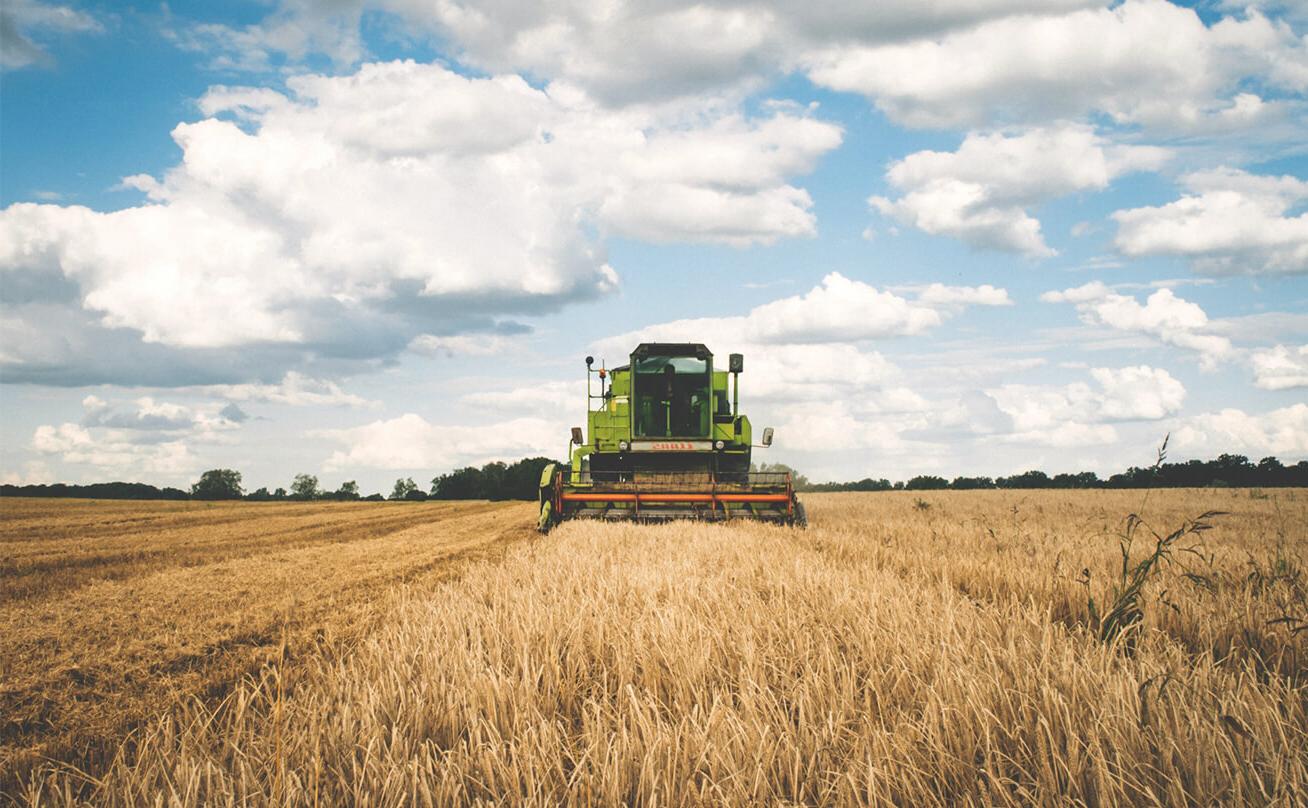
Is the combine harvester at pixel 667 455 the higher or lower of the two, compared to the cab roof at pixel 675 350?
lower

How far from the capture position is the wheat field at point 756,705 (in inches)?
82.1

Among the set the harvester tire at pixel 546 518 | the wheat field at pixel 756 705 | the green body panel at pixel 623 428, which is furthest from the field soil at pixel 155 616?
the green body panel at pixel 623 428

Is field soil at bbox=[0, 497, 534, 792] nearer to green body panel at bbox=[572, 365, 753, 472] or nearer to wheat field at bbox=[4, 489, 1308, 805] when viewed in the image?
wheat field at bbox=[4, 489, 1308, 805]

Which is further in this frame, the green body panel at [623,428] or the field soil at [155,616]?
the green body panel at [623,428]

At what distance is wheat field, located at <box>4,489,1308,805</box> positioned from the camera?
6.84ft

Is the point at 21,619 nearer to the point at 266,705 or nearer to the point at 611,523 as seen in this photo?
the point at 266,705

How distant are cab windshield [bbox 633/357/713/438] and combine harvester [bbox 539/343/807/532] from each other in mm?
22

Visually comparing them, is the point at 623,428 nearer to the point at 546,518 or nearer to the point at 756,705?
the point at 546,518

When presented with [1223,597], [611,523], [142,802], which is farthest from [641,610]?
[611,523]

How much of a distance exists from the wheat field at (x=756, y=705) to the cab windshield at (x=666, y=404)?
10245 millimetres

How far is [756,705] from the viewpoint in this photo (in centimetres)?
276

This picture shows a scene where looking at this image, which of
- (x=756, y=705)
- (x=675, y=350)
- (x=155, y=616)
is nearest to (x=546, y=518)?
(x=675, y=350)

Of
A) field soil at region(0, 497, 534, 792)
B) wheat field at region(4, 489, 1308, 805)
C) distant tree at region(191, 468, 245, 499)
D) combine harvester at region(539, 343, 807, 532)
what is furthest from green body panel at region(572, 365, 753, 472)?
distant tree at region(191, 468, 245, 499)

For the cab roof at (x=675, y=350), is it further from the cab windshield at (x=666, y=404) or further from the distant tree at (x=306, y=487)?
the distant tree at (x=306, y=487)
